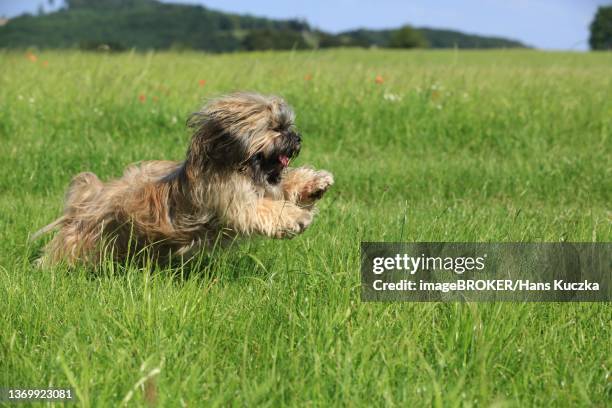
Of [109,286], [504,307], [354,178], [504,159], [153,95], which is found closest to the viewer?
[504,307]

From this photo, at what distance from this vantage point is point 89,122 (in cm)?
832

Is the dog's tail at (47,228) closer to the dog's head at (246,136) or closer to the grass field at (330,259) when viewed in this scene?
the grass field at (330,259)

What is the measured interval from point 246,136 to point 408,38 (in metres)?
101

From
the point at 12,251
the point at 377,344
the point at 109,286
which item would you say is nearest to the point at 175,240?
the point at 109,286

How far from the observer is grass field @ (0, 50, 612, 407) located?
252 cm

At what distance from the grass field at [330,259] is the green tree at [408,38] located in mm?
91256

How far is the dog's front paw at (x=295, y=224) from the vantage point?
404cm

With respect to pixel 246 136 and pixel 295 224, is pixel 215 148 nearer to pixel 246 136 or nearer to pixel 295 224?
pixel 246 136

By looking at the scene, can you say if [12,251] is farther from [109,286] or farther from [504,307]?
[504,307]

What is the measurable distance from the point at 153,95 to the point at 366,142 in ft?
8.69

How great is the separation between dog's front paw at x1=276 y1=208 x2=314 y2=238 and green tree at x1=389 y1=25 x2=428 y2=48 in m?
96.1

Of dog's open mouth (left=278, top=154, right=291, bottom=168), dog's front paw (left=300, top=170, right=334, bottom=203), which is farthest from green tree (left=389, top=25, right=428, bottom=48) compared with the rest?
dog's open mouth (left=278, top=154, right=291, bottom=168)

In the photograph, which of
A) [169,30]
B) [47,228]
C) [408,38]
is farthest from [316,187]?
[169,30]

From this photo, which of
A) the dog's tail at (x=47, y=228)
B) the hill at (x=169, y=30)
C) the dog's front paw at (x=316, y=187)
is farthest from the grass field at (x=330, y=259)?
the hill at (x=169, y=30)
